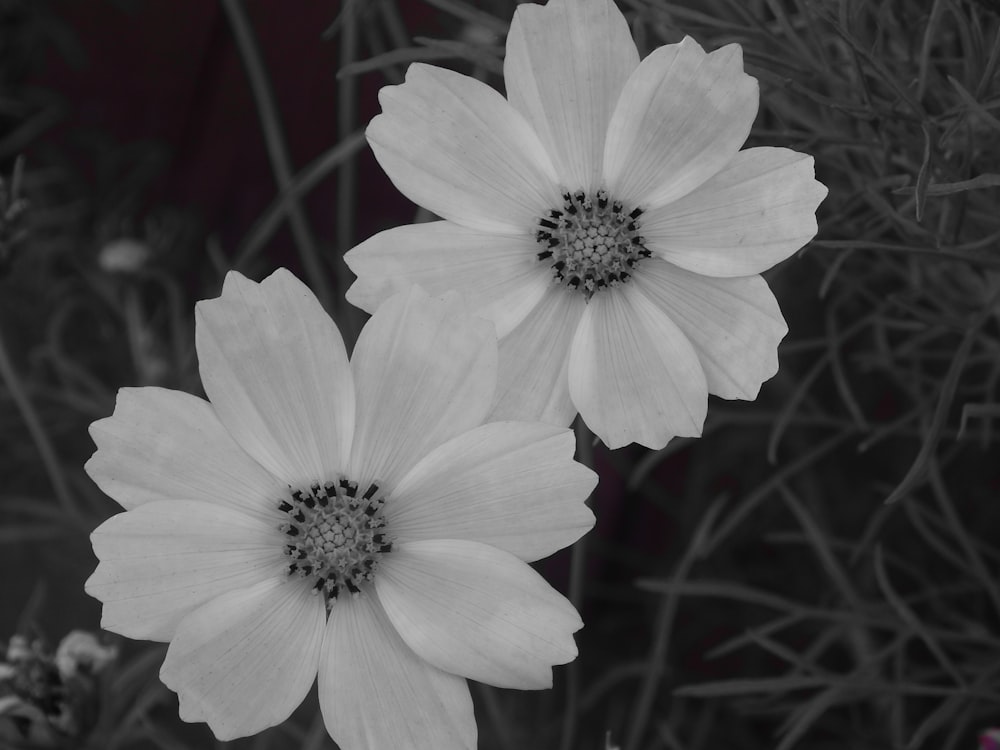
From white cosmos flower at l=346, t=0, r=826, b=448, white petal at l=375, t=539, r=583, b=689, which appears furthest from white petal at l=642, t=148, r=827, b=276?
white petal at l=375, t=539, r=583, b=689

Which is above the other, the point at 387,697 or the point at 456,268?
the point at 456,268

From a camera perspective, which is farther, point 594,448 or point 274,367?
point 594,448

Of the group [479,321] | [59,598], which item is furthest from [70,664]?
[59,598]

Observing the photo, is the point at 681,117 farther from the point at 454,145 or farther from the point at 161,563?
the point at 161,563

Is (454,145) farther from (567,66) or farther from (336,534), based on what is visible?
(336,534)

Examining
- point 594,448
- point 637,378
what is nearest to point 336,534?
point 637,378

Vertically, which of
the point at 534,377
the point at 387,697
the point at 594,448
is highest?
the point at 534,377
